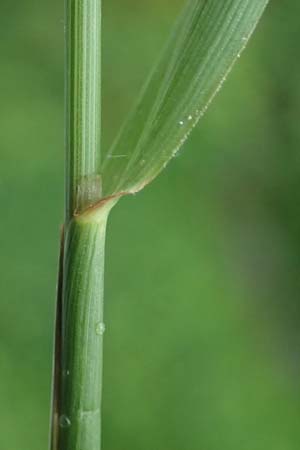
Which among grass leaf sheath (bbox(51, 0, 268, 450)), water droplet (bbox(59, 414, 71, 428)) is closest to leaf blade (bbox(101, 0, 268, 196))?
grass leaf sheath (bbox(51, 0, 268, 450))

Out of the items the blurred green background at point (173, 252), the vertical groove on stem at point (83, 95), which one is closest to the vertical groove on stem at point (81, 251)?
the vertical groove on stem at point (83, 95)

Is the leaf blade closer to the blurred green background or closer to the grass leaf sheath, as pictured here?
the grass leaf sheath

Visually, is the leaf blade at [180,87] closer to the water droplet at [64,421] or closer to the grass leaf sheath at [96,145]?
the grass leaf sheath at [96,145]

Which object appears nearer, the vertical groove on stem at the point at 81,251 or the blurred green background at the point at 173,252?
the vertical groove on stem at the point at 81,251

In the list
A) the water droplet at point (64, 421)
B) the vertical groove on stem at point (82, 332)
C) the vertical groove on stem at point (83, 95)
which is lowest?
the water droplet at point (64, 421)

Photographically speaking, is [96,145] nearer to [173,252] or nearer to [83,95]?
[83,95]

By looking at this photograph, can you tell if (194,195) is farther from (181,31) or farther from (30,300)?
(181,31)
